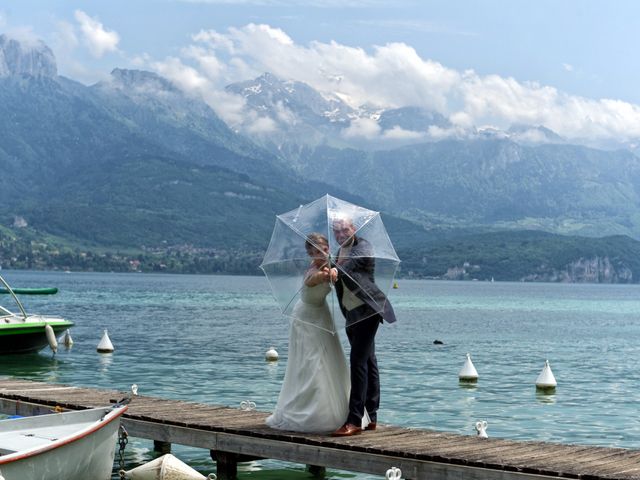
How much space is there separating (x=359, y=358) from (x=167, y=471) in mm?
3798

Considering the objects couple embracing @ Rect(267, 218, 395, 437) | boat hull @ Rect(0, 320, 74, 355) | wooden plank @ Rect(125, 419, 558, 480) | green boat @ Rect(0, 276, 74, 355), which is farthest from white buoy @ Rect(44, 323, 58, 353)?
couple embracing @ Rect(267, 218, 395, 437)

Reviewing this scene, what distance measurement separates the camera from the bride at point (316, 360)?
17.4m

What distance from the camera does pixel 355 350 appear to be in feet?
57.1

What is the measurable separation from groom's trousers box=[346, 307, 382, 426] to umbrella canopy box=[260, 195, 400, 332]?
29cm

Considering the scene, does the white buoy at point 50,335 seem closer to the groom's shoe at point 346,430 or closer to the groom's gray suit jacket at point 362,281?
the groom's shoe at point 346,430

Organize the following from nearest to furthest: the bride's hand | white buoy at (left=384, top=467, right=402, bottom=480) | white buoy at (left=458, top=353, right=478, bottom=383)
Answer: white buoy at (left=384, top=467, right=402, bottom=480), the bride's hand, white buoy at (left=458, top=353, right=478, bottom=383)

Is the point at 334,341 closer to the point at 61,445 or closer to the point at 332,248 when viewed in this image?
the point at 332,248

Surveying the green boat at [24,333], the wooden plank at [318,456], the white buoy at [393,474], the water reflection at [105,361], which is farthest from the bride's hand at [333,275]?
the green boat at [24,333]

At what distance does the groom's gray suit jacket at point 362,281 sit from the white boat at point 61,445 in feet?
13.8

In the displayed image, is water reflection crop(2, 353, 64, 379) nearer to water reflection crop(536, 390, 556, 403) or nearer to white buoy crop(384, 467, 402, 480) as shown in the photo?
water reflection crop(536, 390, 556, 403)

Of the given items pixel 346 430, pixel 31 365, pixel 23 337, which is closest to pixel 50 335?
pixel 23 337

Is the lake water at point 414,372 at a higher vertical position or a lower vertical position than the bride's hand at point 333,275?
lower

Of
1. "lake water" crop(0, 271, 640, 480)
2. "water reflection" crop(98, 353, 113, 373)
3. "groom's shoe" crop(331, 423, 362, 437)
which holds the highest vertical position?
"groom's shoe" crop(331, 423, 362, 437)

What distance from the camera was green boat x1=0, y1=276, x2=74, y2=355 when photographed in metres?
46.6
